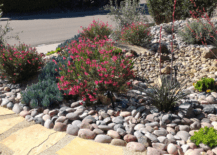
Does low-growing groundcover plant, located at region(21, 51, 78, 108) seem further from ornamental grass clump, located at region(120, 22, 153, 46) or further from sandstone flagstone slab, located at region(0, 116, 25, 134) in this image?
ornamental grass clump, located at region(120, 22, 153, 46)

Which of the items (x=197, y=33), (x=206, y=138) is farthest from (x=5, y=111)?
(x=197, y=33)

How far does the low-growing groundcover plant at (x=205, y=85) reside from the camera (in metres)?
3.75

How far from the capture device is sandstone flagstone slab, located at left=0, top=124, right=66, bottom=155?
2.66 meters

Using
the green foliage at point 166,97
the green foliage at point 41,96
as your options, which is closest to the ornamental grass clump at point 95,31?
the green foliage at point 41,96

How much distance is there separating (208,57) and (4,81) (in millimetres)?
4892

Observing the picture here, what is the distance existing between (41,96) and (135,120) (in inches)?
65.4

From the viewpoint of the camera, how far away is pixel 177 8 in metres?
8.30

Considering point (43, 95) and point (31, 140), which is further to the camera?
point (43, 95)

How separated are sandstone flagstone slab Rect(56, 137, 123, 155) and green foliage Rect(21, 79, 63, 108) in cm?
108

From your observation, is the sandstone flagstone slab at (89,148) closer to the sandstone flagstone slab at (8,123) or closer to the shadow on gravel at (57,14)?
the sandstone flagstone slab at (8,123)

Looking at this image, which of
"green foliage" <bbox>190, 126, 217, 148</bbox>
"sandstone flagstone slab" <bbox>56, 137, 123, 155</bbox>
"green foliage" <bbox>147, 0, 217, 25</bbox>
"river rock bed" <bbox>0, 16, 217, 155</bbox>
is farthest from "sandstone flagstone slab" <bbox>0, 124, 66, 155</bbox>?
"green foliage" <bbox>147, 0, 217, 25</bbox>

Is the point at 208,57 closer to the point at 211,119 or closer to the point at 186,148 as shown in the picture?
the point at 211,119

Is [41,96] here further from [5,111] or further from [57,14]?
[57,14]

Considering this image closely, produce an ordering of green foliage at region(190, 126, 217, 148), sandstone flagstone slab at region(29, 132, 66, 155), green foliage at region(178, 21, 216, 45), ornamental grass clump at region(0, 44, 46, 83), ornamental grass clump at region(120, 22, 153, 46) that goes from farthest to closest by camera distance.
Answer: ornamental grass clump at region(120, 22, 153, 46) → green foliage at region(178, 21, 216, 45) → ornamental grass clump at region(0, 44, 46, 83) → sandstone flagstone slab at region(29, 132, 66, 155) → green foliage at region(190, 126, 217, 148)
